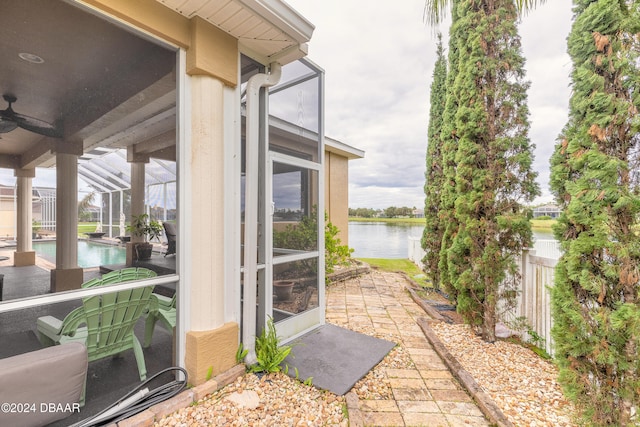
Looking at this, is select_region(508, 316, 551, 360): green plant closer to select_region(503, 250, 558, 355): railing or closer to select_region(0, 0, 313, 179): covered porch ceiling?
select_region(503, 250, 558, 355): railing

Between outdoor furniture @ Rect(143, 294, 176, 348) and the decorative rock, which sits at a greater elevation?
outdoor furniture @ Rect(143, 294, 176, 348)

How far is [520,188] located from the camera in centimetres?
343

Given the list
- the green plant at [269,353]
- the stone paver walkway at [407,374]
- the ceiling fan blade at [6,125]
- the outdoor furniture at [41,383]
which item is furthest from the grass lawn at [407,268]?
the ceiling fan blade at [6,125]

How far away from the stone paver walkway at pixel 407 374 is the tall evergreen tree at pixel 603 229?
82 cm

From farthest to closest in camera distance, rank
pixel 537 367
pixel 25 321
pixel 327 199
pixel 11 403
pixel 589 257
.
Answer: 1. pixel 327 199
2. pixel 537 367
3. pixel 589 257
4. pixel 25 321
5. pixel 11 403

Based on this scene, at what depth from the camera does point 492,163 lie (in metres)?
3.52

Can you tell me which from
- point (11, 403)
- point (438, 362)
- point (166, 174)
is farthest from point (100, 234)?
point (438, 362)

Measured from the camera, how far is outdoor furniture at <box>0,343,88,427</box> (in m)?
1.51

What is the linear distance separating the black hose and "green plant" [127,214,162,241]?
114cm

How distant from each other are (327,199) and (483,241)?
5.27 m

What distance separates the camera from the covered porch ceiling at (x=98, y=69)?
2.06 metres

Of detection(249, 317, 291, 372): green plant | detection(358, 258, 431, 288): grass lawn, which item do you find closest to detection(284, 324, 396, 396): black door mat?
detection(249, 317, 291, 372): green plant

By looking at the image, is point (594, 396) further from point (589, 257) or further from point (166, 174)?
point (166, 174)

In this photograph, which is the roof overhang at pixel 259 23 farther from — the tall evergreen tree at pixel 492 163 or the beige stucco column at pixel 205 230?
the tall evergreen tree at pixel 492 163
